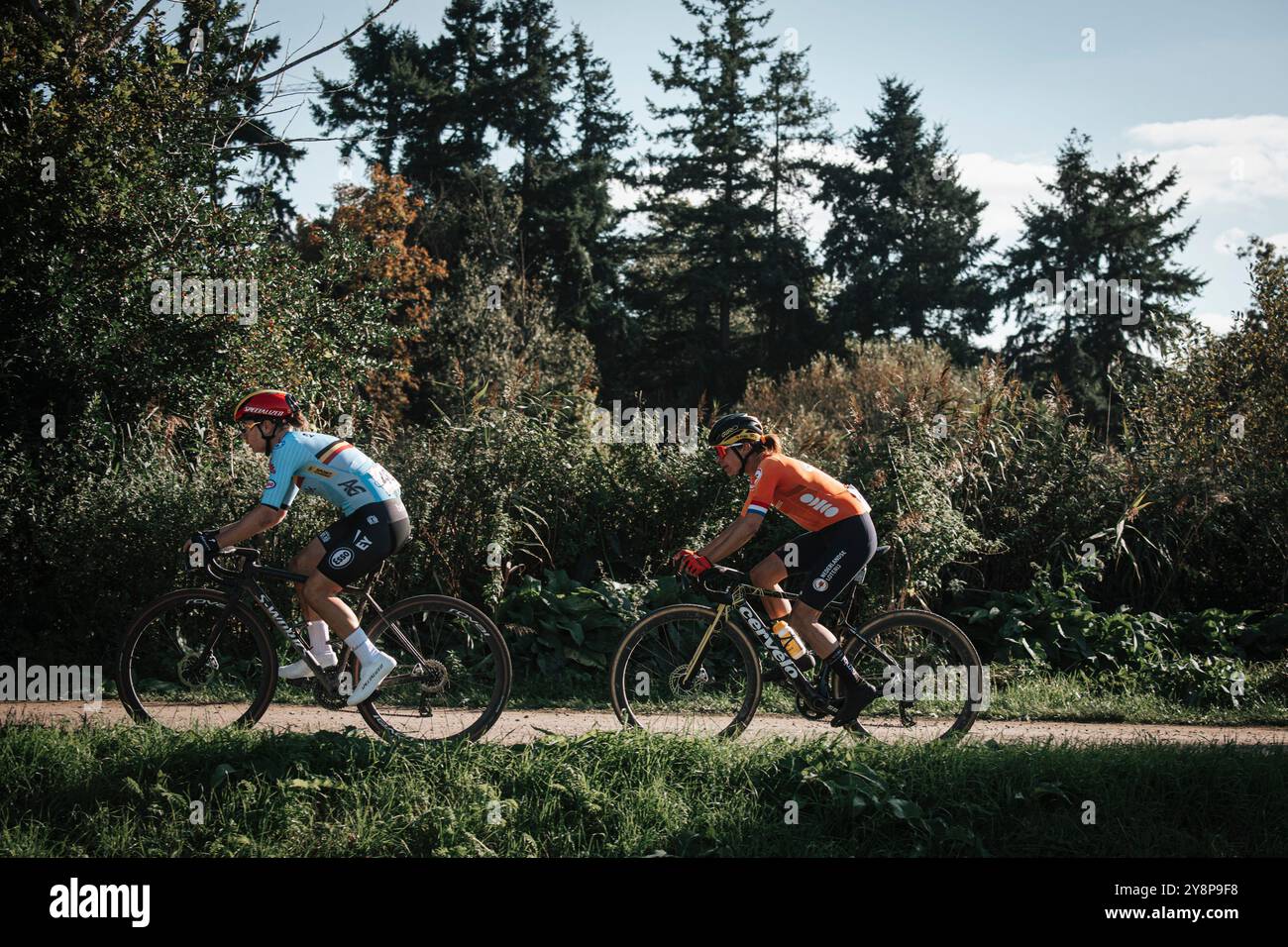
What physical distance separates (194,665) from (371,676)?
1.36m

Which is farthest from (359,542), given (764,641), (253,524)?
(764,641)

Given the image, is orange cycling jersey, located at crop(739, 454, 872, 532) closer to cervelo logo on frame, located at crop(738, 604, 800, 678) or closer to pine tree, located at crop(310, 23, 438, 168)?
cervelo logo on frame, located at crop(738, 604, 800, 678)

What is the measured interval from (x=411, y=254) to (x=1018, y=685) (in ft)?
94.5

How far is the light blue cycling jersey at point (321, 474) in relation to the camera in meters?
6.30

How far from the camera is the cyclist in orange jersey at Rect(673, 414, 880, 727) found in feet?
21.7

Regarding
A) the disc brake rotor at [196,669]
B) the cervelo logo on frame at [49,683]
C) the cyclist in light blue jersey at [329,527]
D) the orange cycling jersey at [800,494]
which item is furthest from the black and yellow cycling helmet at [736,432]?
the cervelo logo on frame at [49,683]

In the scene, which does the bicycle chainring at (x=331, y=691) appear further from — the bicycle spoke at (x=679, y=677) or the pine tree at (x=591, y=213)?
the pine tree at (x=591, y=213)

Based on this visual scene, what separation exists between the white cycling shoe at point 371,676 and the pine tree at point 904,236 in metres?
38.4

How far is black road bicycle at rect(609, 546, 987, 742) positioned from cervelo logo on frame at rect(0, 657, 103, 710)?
13.8ft

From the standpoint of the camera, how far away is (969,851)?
5078mm
